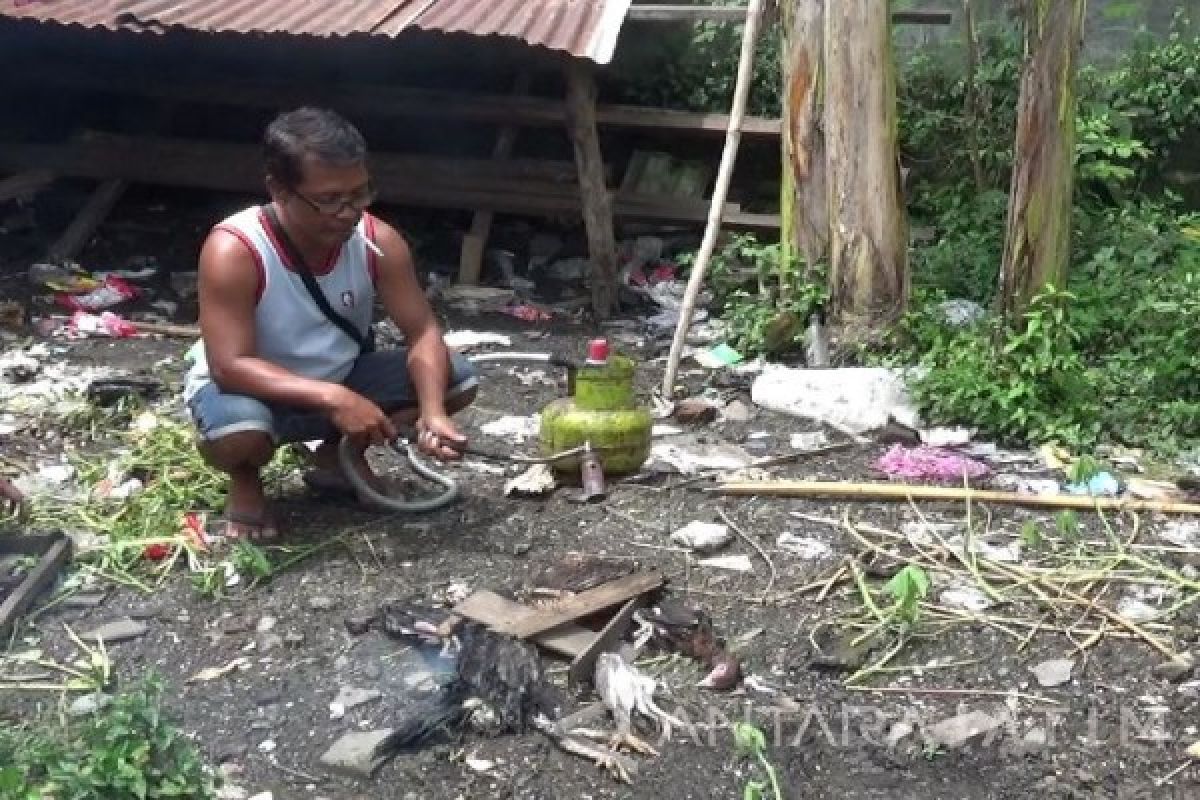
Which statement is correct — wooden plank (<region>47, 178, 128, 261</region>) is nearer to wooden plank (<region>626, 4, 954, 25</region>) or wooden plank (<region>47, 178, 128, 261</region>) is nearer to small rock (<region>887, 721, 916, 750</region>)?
wooden plank (<region>626, 4, 954, 25</region>)

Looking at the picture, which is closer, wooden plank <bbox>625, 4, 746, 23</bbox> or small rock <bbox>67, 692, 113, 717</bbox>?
small rock <bbox>67, 692, 113, 717</bbox>

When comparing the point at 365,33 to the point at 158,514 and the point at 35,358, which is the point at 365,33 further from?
the point at 158,514

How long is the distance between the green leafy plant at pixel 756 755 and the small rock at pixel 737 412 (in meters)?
2.49

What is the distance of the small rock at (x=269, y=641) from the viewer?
3.60m

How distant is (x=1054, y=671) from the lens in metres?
3.49

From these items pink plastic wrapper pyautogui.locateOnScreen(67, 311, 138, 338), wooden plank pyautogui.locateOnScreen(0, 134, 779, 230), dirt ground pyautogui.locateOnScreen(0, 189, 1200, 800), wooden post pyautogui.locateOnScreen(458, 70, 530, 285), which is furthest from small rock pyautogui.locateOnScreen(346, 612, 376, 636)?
wooden plank pyautogui.locateOnScreen(0, 134, 779, 230)

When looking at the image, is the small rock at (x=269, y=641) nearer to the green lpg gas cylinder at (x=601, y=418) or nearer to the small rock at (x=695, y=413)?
the green lpg gas cylinder at (x=601, y=418)

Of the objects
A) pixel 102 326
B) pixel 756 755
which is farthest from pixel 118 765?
pixel 102 326

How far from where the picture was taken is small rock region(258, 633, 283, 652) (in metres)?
3.60

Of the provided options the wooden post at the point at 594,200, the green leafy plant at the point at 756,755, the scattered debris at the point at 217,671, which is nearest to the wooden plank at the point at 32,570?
the scattered debris at the point at 217,671

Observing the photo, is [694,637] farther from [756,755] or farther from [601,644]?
[756,755]

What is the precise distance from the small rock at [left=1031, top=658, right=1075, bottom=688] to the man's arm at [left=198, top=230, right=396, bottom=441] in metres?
1.88

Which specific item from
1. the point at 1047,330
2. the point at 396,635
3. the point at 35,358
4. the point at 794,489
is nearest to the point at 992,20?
the point at 1047,330

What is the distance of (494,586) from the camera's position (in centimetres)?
388
